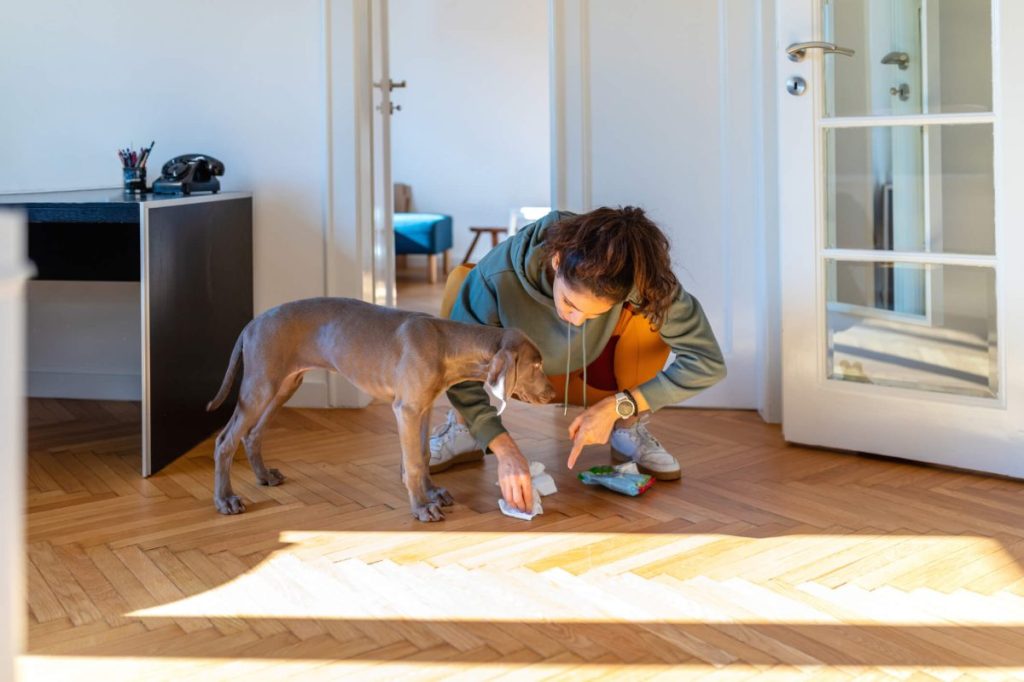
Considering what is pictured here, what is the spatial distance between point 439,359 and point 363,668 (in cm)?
77

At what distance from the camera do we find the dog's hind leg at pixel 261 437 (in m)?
2.70

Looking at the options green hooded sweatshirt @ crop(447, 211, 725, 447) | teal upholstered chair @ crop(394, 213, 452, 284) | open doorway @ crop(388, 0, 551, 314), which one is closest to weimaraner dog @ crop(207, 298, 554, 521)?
green hooded sweatshirt @ crop(447, 211, 725, 447)

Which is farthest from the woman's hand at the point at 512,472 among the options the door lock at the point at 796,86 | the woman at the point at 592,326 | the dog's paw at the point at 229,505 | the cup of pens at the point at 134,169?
the cup of pens at the point at 134,169

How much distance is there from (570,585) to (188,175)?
1963 mm

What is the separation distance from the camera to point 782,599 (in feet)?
6.58

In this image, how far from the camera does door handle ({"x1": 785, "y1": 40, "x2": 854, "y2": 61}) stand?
9.75ft

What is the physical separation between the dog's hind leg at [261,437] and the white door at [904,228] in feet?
4.46

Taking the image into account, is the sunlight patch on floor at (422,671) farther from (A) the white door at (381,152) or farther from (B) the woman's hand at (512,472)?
(A) the white door at (381,152)

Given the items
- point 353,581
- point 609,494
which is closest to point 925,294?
point 609,494

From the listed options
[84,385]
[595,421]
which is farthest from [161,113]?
[595,421]

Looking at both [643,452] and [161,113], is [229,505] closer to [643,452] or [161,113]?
[643,452]

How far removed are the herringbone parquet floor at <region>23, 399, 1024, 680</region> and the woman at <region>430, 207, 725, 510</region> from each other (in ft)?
0.50

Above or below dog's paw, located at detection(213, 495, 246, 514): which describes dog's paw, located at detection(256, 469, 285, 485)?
above

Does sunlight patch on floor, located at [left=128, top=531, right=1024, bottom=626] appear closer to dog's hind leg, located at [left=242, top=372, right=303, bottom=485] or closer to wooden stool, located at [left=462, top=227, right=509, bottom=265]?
dog's hind leg, located at [left=242, top=372, right=303, bottom=485]
